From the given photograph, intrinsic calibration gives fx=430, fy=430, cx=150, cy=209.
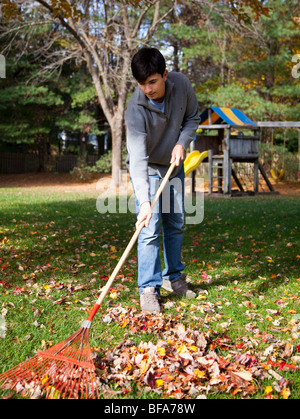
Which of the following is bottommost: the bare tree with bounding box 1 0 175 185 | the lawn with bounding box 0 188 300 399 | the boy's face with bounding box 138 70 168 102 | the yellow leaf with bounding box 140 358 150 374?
the lawn with bounding box 0 188 300 399

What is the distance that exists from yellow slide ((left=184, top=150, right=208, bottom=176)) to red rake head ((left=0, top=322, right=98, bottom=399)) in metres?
10.2

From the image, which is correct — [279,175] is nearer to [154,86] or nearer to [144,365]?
[154,86]

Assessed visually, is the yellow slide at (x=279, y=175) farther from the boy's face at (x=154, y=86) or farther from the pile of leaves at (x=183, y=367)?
the pile of leaves at (x=183, y=367)

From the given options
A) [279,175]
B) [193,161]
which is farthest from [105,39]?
[279,175]

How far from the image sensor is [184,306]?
11.5 feet

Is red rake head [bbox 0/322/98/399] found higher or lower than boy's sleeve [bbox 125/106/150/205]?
lower

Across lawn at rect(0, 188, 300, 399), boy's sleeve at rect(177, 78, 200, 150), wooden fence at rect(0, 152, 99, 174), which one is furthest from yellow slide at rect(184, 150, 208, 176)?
wooden fence at rect(0, 152, 99, 174)

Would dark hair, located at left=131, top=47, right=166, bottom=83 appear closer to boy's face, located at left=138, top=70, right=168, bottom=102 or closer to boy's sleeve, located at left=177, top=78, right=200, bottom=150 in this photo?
boy's face, located at left=138, top=70, right=168, bottom=102

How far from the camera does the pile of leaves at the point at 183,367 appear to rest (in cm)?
228

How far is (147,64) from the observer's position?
3082 mm

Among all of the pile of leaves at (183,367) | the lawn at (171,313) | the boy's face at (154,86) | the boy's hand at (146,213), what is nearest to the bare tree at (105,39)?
the lawn at (171,313)

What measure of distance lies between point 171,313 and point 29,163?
21.9 m

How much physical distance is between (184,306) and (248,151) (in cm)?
1088

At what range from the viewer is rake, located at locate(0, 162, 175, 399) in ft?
7.31
